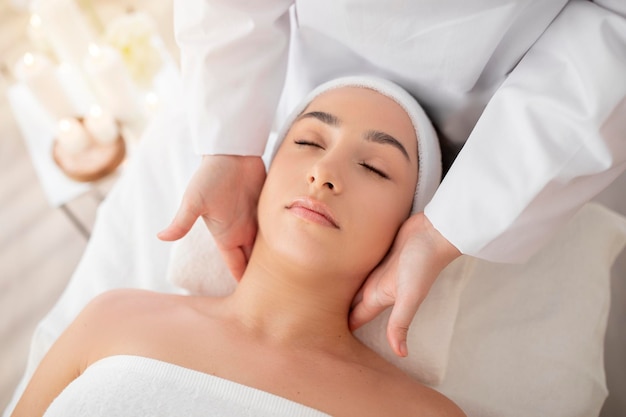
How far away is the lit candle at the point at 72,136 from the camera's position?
1863 mm

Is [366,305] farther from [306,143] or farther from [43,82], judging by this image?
[43,82]

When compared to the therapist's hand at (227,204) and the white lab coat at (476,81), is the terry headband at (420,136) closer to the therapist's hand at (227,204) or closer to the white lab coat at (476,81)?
the white lab coat at (476,81)

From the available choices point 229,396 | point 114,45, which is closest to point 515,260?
point 229,396

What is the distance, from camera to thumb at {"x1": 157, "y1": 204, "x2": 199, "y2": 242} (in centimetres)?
104

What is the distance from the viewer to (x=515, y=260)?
1.04 metres

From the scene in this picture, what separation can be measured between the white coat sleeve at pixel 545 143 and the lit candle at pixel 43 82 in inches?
61.8

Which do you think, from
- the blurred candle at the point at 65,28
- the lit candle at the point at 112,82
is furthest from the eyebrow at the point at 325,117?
the blurred candle at the point at 65,28

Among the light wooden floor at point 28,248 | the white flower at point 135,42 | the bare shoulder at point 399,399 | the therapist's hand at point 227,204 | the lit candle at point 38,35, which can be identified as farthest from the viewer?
the lit candle at point 38,35

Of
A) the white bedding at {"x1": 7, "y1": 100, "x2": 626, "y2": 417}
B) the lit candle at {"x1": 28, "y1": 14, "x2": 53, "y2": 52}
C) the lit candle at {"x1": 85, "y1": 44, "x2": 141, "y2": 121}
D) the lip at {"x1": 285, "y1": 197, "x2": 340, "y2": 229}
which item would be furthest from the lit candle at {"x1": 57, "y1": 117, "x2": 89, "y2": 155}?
the lip at {"x1": 285, "y1": 197, "x2": 340, "y2": 229}

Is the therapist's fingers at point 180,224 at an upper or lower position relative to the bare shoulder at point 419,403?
upper

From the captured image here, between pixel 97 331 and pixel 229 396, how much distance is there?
342mm

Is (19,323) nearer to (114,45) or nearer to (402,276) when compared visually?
(114,45)

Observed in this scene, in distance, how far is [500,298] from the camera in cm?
133

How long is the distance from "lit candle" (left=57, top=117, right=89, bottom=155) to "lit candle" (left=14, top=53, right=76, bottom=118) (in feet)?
0.27
